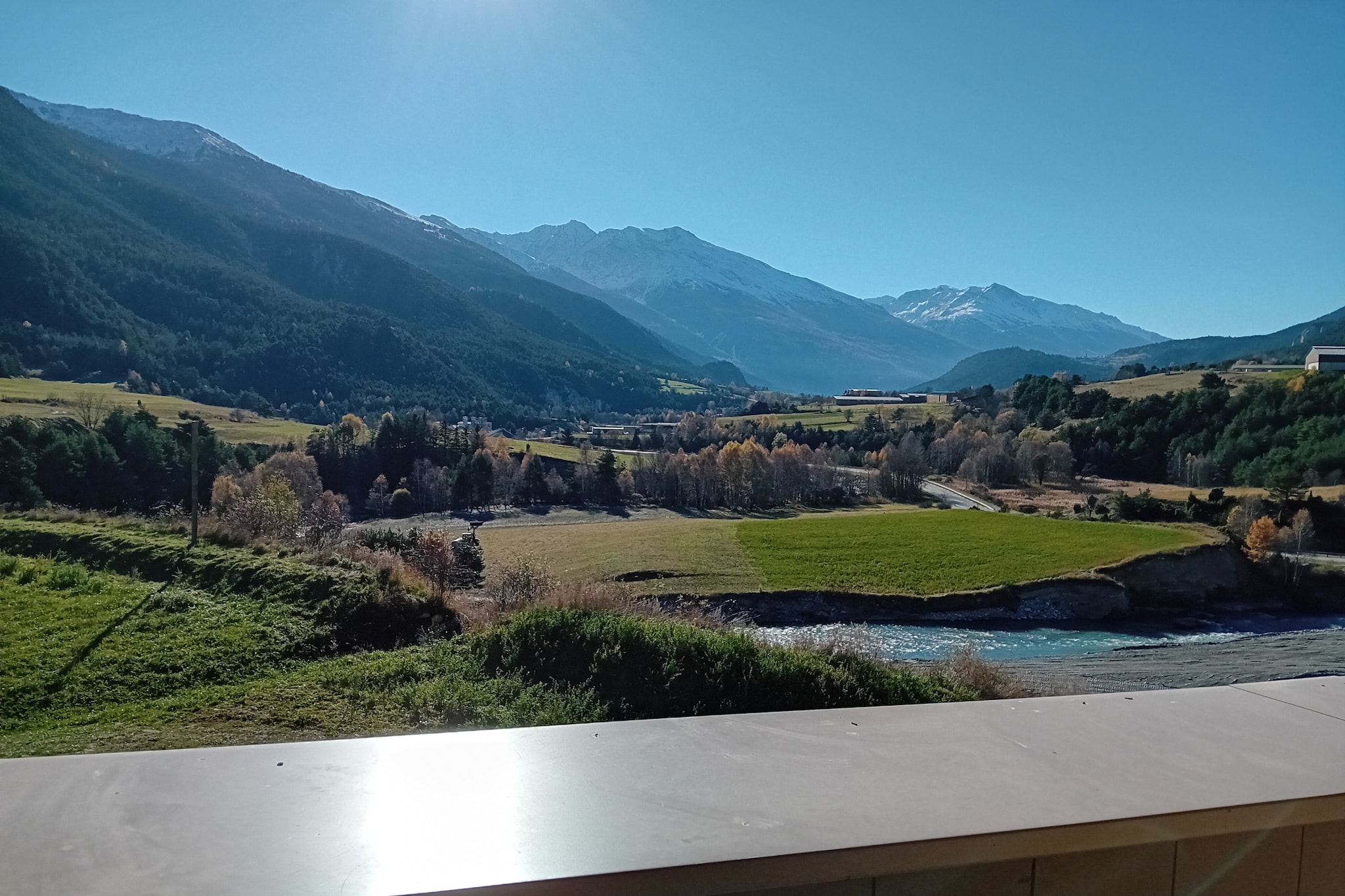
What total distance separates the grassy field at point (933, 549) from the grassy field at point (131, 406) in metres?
37.4

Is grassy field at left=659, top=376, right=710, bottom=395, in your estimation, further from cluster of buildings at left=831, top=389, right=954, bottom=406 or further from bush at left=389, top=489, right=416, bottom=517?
bush at left=389, top=489, right=416, bottom=517

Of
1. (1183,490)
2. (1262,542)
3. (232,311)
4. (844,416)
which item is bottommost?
(1262,542)

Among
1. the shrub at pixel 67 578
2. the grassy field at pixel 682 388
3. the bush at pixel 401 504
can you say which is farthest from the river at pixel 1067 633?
the grassy field at pixel 682 388

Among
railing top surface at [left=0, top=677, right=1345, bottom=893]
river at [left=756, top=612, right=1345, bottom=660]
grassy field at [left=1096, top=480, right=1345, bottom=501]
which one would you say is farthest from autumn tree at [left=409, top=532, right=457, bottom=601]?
grassy field at [left=1096, top=480, right=1345, bottom=501]

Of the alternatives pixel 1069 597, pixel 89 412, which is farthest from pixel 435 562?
pixel 89 412

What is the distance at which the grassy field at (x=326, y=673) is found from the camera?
5.21 metres

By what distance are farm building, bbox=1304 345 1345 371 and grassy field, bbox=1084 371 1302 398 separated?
2077 mm

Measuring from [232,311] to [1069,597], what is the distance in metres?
122

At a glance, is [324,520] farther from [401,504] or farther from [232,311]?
[232,311]

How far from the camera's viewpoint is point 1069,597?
3031 cm

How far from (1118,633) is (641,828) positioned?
31.4 m

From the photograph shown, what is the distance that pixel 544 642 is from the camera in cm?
632

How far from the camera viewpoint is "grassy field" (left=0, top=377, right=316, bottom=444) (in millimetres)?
54656

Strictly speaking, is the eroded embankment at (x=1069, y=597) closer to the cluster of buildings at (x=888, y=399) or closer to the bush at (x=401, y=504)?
the bush at (x=401, y=504)
